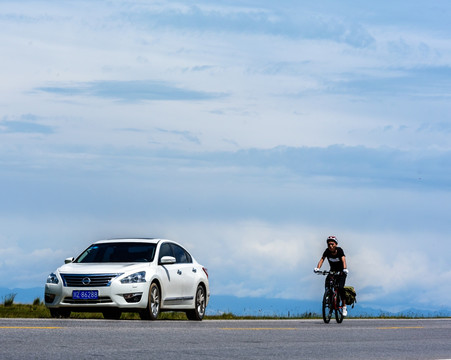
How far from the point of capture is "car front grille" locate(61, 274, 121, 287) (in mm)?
19109

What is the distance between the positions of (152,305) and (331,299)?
15.5 ft

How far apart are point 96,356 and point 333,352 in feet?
11.7

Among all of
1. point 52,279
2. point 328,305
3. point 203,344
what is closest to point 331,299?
point 328,305

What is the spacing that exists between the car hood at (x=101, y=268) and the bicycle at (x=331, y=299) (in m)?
4.70

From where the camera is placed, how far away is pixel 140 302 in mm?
19219

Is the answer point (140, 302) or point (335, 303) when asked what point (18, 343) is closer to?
point (140, 302)

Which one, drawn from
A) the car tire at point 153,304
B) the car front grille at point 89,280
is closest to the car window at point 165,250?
the car tire at point 153,304

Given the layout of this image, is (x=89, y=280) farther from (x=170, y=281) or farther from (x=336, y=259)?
(x=336, y=259)

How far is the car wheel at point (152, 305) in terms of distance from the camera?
64.0 feet

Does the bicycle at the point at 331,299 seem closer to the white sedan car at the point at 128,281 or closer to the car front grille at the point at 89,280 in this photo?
the white sedan car at the point at 128,281

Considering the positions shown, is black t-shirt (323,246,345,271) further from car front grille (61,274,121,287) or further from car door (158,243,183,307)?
car front grille (61,274,121,287)

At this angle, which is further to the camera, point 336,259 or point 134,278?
point 336,259

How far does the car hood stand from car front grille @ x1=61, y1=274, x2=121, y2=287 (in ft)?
0.32

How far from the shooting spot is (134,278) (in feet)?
63.3
